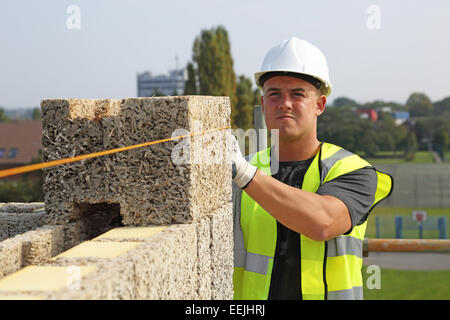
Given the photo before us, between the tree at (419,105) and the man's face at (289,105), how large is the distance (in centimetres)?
8133

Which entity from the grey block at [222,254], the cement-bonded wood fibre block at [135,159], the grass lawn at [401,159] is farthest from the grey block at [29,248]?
the grass lawn at [401,159]

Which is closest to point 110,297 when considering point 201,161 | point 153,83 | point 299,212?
point 201,161

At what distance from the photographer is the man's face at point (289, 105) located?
3396 millimetres

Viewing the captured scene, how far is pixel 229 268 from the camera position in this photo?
3.33 metres

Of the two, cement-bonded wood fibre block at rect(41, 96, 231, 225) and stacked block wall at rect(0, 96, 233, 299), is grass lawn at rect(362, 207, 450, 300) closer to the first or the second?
stacked block wall at rect(0, 96, 233, 299)

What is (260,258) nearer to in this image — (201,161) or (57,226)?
(201,161)

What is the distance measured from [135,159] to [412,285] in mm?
24349

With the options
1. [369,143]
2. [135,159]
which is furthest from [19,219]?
[369,143]

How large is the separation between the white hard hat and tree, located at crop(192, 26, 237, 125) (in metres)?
28.2

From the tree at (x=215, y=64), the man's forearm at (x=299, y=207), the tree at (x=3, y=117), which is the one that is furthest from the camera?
the tree at (x=3, y=117)

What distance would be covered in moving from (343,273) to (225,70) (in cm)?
3025

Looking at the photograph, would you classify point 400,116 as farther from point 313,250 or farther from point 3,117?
point 313,250

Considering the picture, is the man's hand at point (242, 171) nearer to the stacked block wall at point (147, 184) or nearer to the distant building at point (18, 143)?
the stacked block wall at point (147, 184)
